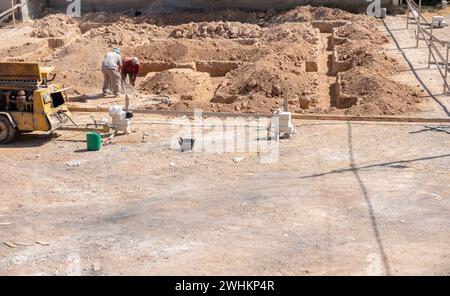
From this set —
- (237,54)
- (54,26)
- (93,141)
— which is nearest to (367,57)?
(237,54)

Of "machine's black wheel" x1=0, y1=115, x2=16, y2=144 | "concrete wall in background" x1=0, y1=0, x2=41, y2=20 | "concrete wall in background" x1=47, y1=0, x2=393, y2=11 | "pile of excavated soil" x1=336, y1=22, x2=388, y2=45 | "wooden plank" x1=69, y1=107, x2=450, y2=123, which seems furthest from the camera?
"concrete wall in background" x1=0, y1=0, x2=41, y2=20

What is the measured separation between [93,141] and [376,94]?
6.62 m

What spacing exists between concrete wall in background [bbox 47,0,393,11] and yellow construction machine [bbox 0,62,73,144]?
14.9m

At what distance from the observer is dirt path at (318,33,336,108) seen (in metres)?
17.0

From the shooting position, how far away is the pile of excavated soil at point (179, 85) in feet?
56.5

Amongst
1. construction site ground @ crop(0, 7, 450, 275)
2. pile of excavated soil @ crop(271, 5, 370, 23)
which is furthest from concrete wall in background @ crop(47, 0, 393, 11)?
construction site ground @ crop(0, 7, 450, 275)

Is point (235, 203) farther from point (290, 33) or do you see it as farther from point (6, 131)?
point (290, 33)

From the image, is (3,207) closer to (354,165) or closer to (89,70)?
(354,165)

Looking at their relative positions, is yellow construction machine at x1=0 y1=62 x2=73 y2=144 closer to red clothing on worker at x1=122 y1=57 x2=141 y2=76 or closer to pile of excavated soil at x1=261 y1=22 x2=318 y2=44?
red clothing on worker at x1=122 y1=57 x2=141 y2=76

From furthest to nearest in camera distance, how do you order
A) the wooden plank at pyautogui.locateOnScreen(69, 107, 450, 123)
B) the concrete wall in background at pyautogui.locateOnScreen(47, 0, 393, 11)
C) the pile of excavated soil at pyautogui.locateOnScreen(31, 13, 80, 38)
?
1. the concrete wall in background at pyautogui.locateOnScreen(47, 0, 393, 11)
2. the pile of excavated soil at pyautogui.locateOnScreen(31, 13, 80, 38)
3. the wooden plank at pyautogui.locateOnScreen(69, 107, 450, 123)

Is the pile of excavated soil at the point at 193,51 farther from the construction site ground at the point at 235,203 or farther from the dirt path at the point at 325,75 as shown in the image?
the construction site ground at the point at 235,203

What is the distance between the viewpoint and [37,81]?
1330 centimetres

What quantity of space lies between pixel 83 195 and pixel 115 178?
0.84 meters

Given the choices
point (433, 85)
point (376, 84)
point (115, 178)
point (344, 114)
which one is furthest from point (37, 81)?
point (433, 85)
